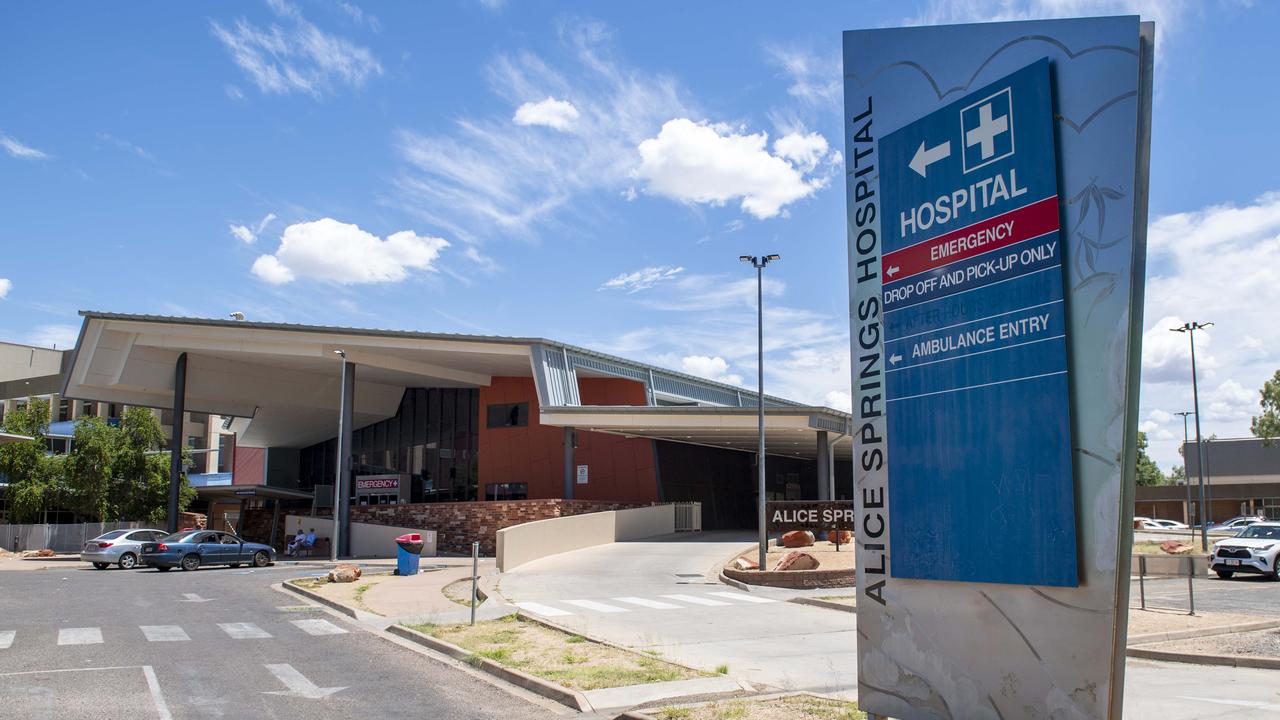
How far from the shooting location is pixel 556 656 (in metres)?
12.2

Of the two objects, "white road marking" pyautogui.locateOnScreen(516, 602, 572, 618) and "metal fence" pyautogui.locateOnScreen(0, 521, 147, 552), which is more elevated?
"white road marking" pyautogui.locateOnScreen(516, 602, 572, 618)

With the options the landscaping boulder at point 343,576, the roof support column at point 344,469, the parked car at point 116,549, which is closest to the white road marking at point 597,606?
the landscaping boulder at point 343,576

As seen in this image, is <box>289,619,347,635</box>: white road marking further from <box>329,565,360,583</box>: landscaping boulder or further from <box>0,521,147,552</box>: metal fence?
<box>0,521,147,552</box>: metal fence

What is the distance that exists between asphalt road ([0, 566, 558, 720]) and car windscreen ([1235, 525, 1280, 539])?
2483 centimetres

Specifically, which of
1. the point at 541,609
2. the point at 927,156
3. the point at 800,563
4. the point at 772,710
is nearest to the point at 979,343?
the point at 927,156

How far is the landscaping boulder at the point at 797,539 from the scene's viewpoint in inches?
1139

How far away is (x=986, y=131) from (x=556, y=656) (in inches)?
327

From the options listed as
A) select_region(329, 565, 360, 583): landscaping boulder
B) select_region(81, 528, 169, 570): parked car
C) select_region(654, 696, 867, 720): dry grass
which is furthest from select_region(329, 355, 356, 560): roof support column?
select_region(654, 696, 867, 720): dry grass

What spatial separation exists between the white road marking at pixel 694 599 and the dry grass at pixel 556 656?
4472 mm

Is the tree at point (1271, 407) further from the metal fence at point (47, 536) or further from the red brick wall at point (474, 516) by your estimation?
the metal fence at point (47, 536)

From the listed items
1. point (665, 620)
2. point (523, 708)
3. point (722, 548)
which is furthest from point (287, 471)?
point (523, 708)

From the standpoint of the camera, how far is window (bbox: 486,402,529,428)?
47812 millimetres

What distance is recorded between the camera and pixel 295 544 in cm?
4216

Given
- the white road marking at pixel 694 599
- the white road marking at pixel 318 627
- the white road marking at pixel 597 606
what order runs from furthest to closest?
the white road marking at pixel 694 599, the white road marking at pixel 597 606, the white road marking at pixel 318 627
